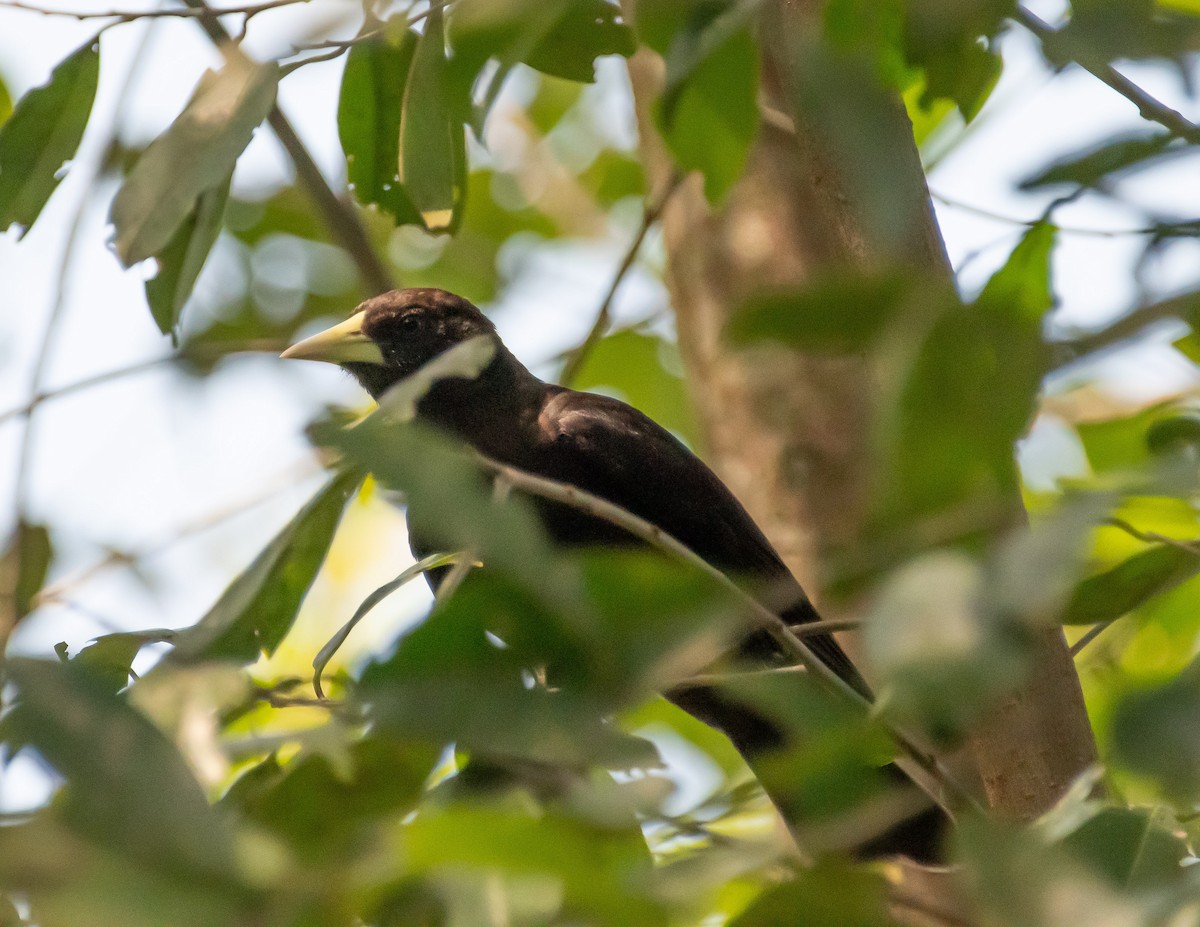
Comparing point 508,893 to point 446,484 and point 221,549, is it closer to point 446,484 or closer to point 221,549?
point 446,484

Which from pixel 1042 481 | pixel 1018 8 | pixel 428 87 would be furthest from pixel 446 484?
pixel 1042 481

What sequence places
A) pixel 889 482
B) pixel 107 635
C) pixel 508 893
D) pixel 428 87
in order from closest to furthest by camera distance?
1. pixel 889 482
2. pixel 508 893
3. pixel 107 635
4. pixel 428 87

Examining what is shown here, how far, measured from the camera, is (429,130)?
248cm

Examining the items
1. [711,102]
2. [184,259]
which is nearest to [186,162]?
[184,259]

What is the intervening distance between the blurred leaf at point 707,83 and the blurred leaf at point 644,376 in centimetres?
360

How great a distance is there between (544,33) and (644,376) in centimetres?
372

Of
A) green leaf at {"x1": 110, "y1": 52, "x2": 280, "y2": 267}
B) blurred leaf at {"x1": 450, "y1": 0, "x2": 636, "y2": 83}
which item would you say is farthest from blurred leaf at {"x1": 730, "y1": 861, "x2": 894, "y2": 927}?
green leaf at {"x1": 110, "y1": 52, "x2": 280, "y2": 267}

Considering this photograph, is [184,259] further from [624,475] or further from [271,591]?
[624,475]

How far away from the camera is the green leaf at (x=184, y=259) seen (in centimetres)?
226

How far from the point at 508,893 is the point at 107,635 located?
108 cm

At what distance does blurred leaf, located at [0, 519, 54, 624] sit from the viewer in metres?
3.12

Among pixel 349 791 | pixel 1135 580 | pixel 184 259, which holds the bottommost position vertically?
pixel 1135 580

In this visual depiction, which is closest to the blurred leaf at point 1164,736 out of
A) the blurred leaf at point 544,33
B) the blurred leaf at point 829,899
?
the blurred leaf at point 829,899

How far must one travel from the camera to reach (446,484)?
1.17 metres
